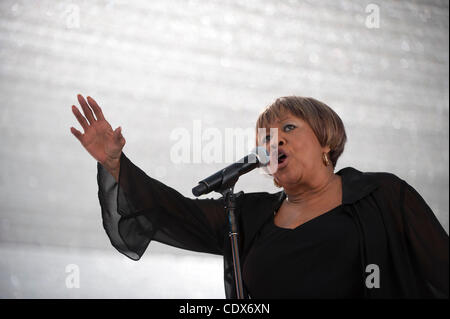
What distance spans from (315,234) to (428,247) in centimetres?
31

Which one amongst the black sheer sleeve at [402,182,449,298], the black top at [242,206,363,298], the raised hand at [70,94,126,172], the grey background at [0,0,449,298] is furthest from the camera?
the grey background at [0,0,449,298]

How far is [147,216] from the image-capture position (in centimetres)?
156

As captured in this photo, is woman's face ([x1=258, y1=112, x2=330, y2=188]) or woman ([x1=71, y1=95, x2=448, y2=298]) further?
woman's face ([x1=258, y1=112, x2=330, y2=188])

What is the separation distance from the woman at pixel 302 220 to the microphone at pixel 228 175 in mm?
195

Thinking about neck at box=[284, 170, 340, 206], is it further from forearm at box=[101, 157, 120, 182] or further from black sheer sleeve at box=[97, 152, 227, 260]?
forearm at box=[101, 157, 120, 182]

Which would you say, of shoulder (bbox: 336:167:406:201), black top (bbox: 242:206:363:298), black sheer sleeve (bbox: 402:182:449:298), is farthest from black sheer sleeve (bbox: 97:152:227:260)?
black sheer sleeve (bbox: 402:182:449:298)

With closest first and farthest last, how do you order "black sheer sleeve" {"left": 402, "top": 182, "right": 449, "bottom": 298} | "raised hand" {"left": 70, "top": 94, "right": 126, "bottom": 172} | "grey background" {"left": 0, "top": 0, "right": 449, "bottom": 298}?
"black sheer sleeve" {"left": 402, "top": 182, "right": 449, "bottom": 298} < "raised hand" {"left": 70, "top": 94, "right": 126, "bottom": 172} < "grey background" {"left": 0, "top": 0, "right": 449, "bottom": 298}

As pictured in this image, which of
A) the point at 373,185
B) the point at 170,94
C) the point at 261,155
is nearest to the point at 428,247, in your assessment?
the point at 373,185

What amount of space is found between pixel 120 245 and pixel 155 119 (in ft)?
3.48

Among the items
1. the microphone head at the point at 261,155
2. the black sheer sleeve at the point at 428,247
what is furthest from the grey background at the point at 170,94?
the black sheer sleeve at the point at 428,247

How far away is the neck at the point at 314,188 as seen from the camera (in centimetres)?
152

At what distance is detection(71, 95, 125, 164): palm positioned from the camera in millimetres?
1468

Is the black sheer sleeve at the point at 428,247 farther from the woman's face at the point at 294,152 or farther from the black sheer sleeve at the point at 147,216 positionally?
the black sheer sleeve at the point at 147,216

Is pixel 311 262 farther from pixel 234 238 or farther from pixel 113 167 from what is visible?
pixel 113 167
